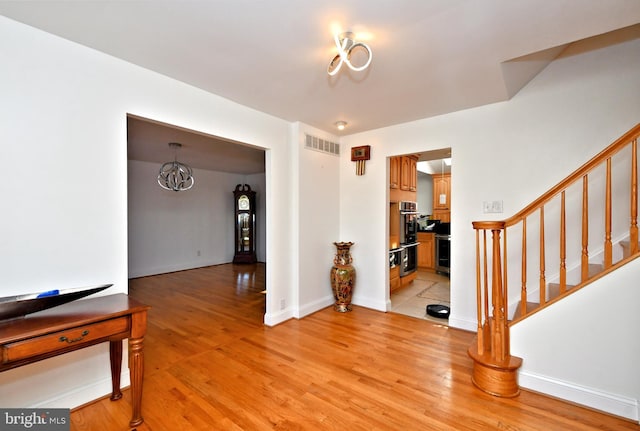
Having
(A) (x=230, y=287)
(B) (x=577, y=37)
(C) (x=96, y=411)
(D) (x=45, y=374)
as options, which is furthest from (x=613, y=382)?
(A) (x=230, y=287)

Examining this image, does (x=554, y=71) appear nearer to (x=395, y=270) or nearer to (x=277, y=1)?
(x=277, y=1)

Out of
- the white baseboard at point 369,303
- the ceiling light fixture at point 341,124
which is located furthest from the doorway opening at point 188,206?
the white baseboard at point 369,303

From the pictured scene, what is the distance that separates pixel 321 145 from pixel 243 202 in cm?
415

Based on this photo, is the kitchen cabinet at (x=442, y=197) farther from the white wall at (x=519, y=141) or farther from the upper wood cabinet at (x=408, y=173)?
the white wall at (x=519, y=141)

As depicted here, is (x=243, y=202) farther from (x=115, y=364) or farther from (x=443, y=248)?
(x=115, y=364)

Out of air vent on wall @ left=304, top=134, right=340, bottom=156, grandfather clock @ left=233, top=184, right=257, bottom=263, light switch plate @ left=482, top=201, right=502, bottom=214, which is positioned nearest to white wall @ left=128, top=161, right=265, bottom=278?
grandfather clock @ left=233, top=184, right=257, bottom=263

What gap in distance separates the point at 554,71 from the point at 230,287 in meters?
5.15

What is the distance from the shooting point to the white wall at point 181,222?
19.7 ft

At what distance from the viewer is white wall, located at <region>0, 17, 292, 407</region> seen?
5.56 feet

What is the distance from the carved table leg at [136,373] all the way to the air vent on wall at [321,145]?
8.83 feet

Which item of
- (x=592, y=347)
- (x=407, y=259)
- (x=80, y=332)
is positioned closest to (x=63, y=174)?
(x=80, y=332)

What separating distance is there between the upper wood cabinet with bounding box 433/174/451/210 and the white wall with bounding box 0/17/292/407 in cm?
634

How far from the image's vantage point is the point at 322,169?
390 cm

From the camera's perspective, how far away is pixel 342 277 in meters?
3.76
